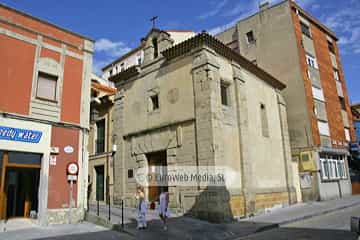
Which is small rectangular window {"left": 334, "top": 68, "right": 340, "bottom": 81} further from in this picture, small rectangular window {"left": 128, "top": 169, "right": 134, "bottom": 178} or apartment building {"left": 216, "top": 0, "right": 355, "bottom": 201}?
small rectangular window {"left": 128, "top": 169, "right": 134, "bottom": 178}

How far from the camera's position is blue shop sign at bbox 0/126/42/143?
9.41 meters

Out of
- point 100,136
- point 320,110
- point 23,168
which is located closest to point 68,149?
point 23,168

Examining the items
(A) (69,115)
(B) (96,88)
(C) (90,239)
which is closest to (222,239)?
(C) (90,239)

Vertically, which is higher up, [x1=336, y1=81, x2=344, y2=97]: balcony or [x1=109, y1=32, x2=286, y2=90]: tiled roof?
[x1=336, y1=81, x2=344, y2=97]: balcony

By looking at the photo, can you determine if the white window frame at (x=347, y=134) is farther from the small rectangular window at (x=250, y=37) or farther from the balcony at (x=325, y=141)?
the small rectangular window at (x=250, y=37)

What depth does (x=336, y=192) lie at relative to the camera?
20344 millimetres

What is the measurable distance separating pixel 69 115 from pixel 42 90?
1295mm

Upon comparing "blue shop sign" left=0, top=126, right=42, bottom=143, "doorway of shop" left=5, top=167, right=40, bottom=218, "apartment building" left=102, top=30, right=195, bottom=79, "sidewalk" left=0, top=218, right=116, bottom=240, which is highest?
"apartment building" left=102, top=30, right=195, bottom=79

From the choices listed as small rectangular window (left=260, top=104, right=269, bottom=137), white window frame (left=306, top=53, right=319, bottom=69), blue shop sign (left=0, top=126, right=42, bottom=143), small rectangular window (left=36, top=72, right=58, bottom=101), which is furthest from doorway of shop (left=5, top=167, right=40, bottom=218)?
white window frame (left=306, top=53, right=319, bottom=69)

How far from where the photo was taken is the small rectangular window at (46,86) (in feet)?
35.1

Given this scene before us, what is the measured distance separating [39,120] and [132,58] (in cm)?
2315

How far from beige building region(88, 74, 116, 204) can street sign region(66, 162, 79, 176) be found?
523 centimetres

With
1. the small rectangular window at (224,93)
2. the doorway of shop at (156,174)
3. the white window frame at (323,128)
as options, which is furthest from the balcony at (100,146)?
the white window frame at (323,128)

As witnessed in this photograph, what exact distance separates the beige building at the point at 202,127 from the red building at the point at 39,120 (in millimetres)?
3866
